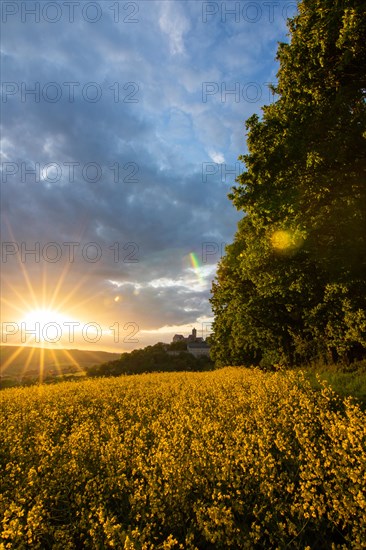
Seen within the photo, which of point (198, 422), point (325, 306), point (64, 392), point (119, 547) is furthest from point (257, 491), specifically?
point (325, 306)

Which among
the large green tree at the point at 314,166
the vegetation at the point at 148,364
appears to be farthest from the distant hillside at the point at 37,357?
the large green tree at the point at 314,166

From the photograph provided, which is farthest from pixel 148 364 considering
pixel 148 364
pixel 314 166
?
pixel 314 166

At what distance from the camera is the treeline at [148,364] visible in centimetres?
4879

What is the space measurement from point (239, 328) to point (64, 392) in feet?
59.5

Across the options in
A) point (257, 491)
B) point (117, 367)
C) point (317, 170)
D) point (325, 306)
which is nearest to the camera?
point (257, 491)

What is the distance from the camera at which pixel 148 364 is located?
178 feet

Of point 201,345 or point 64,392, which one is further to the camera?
point 201,345

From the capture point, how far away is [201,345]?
108 metres

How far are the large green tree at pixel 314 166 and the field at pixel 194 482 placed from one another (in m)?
7.12

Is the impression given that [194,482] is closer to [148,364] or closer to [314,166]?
[314,166]

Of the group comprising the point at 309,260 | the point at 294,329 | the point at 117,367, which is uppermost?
the point at 309,260

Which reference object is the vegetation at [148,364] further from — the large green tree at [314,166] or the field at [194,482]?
the field at [194,482]

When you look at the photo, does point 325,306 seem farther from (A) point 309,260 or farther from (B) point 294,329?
(B) point 294,329

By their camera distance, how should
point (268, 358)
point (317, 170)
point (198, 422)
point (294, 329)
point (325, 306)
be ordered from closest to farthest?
1. point (198, 422)
2. point (317, 170)
3. point (325, 306)
4. point (294, 329)
5. point (268, 358)
